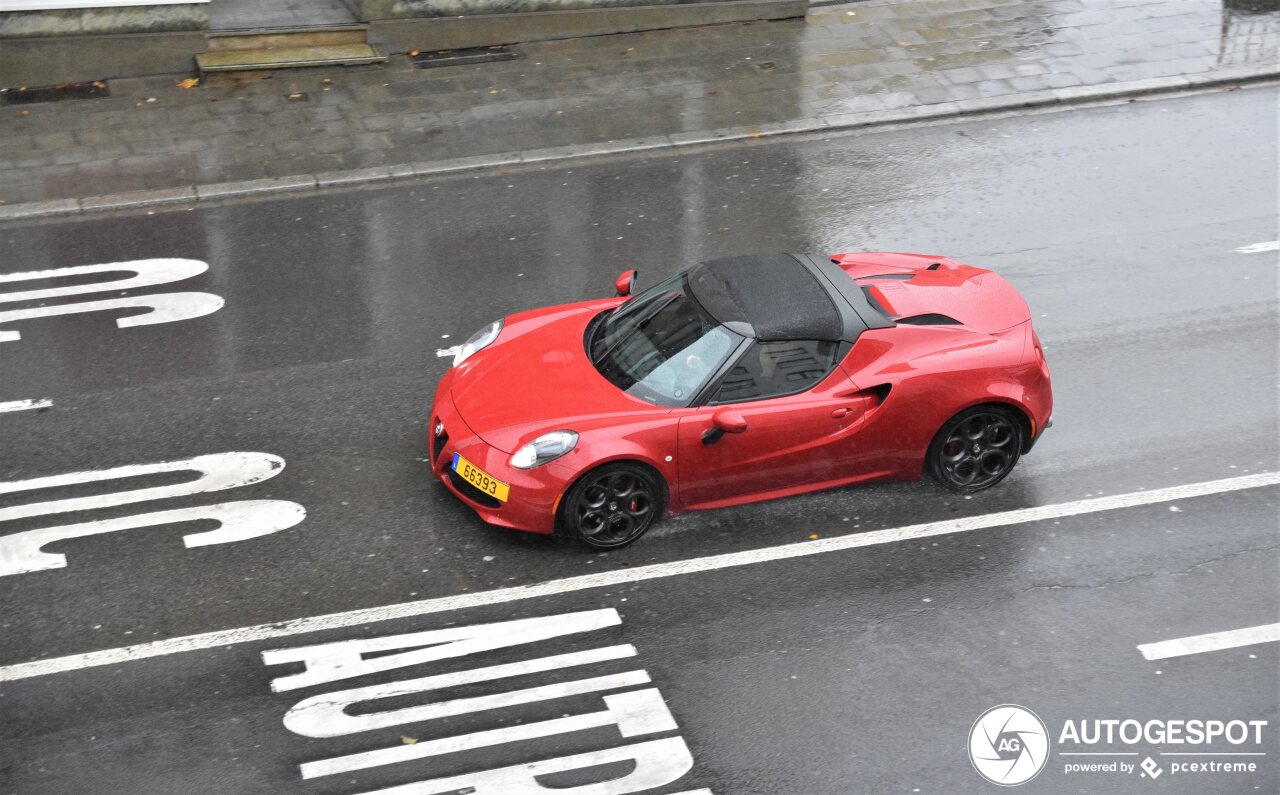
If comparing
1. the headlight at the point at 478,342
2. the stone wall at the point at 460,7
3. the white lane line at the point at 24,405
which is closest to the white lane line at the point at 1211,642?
the headlight at the point at 478,342

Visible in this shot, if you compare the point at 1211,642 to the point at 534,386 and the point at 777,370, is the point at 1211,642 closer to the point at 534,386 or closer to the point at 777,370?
the point at 777,370

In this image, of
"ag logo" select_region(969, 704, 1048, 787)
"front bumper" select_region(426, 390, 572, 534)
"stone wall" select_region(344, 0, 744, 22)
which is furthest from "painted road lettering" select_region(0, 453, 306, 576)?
"stone wall" select_region(344, 0, 744, 22)

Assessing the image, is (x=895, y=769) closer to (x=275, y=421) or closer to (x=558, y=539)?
(x=558, y=539)

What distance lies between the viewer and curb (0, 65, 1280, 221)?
12.3 metres

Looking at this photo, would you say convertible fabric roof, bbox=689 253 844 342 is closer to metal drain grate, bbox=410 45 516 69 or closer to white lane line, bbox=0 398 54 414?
white lane line, bbox=0 398 54 414

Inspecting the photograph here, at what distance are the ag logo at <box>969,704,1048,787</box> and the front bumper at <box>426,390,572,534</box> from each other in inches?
105

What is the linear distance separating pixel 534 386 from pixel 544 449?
Answer: 1.98ft

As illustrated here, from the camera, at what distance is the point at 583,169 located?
1313cm

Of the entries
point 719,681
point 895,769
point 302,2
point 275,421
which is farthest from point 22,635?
point 302,2

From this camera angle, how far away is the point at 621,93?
1463 cm

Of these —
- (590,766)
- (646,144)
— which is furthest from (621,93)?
(590,766)

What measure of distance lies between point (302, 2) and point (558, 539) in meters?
10.7

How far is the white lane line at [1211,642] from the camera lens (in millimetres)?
7094

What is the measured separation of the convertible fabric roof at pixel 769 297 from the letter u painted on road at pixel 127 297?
452cm
